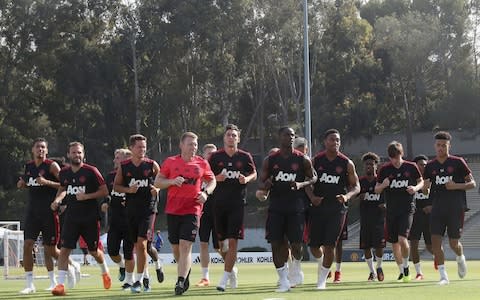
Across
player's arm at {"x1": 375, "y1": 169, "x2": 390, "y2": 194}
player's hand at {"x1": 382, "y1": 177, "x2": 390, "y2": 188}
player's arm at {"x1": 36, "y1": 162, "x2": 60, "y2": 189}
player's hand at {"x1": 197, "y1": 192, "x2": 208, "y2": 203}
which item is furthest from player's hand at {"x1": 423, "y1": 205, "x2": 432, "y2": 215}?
player's arm at {"x1": 36, "y1": 162, "x2": 60, "y2": 189}

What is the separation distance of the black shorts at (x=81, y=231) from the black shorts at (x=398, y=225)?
5606mm

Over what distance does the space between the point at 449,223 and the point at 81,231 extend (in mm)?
6084

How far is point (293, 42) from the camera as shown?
64.6 metres

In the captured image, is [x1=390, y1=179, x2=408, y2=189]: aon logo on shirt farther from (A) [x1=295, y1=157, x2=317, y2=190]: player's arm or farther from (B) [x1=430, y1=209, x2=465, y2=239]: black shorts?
(A) [x1=295, y1=157, x2=317, y2=190]: player's arm

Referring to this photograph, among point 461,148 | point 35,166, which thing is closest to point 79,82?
point 461,148

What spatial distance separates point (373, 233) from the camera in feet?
69.8

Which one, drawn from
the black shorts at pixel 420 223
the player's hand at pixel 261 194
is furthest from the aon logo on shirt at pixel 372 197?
the player's hand at pixel 261 194

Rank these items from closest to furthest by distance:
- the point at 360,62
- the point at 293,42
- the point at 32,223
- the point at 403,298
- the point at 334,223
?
the point at 403,298, the point at 334,223, the point at 32,223, the point at 293,42, the point at 360,62

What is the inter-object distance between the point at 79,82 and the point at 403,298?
175 feet

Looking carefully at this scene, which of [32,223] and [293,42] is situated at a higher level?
[293,42]

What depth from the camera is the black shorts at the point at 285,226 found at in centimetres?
1570

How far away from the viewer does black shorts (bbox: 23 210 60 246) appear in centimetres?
1750

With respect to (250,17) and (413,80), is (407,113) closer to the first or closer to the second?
(413,80)

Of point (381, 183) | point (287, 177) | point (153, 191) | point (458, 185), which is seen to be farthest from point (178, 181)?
point (381, 183)
